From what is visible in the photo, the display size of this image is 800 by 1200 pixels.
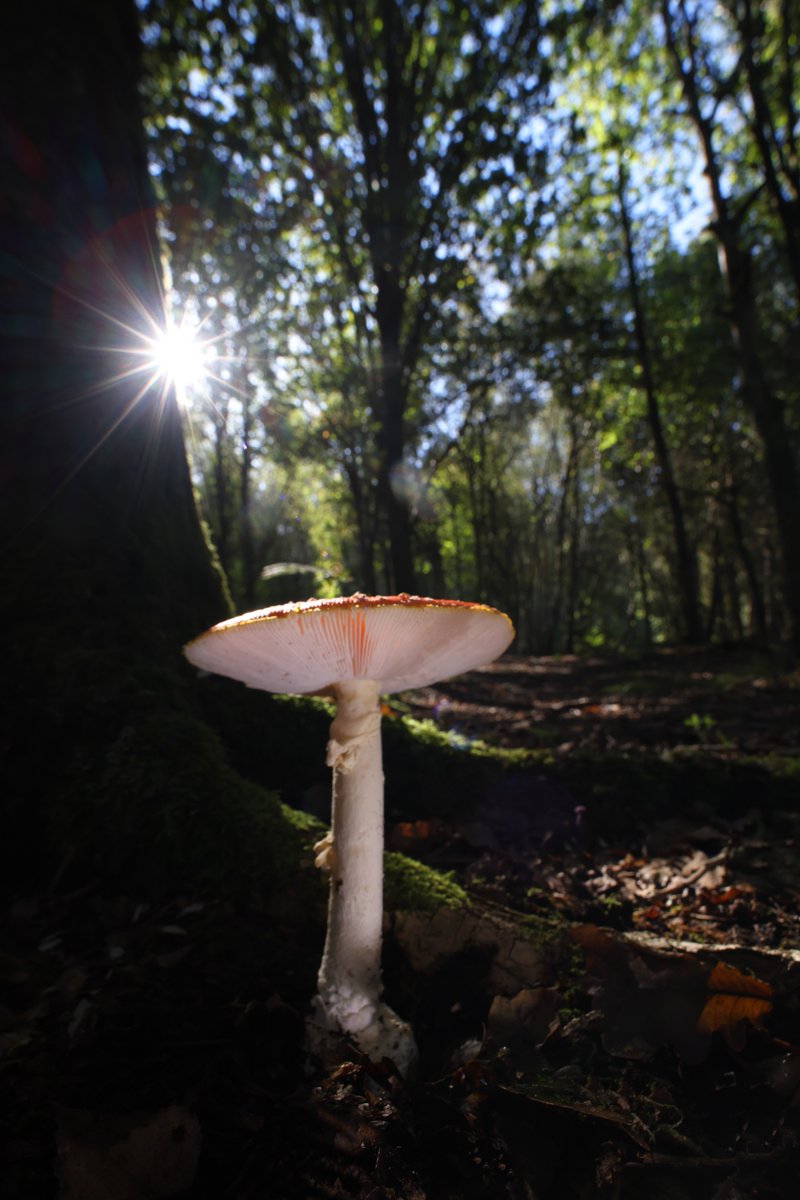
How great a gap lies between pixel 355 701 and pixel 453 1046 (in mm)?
1081

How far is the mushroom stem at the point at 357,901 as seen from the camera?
1661mm

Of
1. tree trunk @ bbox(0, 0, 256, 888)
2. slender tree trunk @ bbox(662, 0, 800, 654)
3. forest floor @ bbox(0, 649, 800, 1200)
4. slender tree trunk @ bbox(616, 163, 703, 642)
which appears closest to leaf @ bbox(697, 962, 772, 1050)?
forest floor @ bbox(0, 649, 800, 1200)

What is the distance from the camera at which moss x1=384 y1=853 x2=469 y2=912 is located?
2031 mm

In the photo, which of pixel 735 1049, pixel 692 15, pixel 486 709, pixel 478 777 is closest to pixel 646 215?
pixel 692 15

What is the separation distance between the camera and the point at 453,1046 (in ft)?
5.57

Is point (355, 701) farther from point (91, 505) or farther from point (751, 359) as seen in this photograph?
point (751, 359)

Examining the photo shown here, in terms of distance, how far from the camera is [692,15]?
9.62 metres

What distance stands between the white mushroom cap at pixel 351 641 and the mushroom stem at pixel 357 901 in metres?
0.19

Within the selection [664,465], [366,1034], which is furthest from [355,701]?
[664,465]

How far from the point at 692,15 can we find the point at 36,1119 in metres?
15.2

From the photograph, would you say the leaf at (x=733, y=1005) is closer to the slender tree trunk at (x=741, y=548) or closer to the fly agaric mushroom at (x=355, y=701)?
the fly agaric mushroom at (x=355, y=701)

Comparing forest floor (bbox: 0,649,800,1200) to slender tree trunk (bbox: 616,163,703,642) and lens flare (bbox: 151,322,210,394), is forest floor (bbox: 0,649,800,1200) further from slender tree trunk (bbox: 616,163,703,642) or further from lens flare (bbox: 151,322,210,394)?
slender tree trunk (bbox: 616,163,703,642)

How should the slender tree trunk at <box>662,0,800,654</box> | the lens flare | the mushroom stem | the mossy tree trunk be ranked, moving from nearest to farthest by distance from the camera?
the mushroom stem, the mossy tree trunk, the lens flare, the slender tree trunk at <box>662,0,800,654</box>

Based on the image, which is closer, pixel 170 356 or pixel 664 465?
pixel 170 356
